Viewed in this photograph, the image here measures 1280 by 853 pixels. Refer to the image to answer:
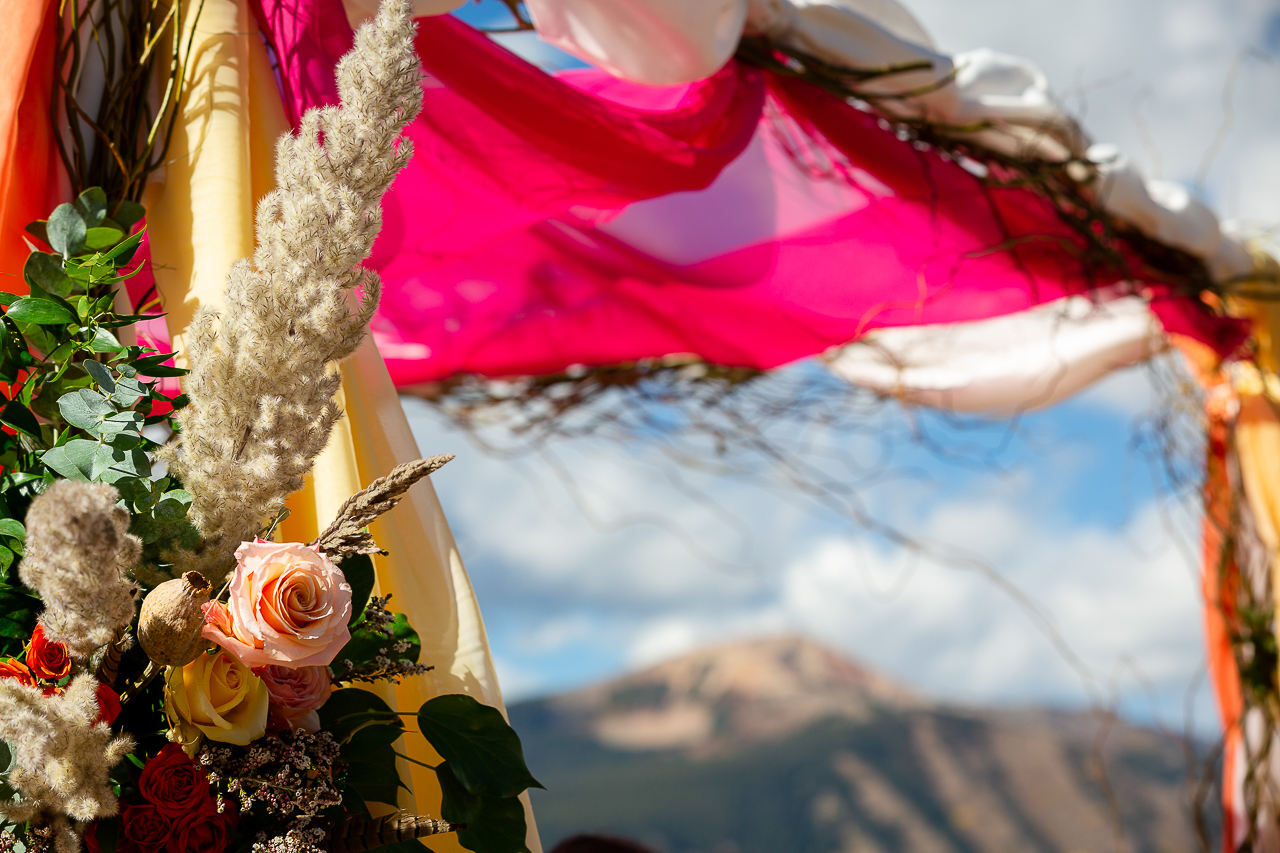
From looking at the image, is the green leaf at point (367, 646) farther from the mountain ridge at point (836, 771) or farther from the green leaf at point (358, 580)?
the mountain ridge at point (836, 771)

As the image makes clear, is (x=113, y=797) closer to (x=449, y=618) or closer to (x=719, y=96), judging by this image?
(x=449, y=618)

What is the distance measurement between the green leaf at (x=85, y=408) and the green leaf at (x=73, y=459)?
0.03 ft

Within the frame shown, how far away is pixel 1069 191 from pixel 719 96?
651 mm

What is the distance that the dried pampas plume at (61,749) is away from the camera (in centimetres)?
33

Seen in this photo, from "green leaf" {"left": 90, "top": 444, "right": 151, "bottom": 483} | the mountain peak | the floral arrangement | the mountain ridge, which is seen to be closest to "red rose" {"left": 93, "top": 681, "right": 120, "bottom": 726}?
the floral arrangement

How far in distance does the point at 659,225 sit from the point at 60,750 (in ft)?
3.82

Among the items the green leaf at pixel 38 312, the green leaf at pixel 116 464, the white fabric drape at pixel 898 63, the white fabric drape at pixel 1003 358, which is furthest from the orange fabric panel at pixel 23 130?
the white fabric drape at pixel 1003 358

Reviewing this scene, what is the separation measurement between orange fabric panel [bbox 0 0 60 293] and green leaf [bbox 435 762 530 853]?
448 mm

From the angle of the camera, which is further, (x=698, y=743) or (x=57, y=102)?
(x=698, y=743)

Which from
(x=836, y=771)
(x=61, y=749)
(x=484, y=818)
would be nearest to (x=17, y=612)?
(x=61, y=749)

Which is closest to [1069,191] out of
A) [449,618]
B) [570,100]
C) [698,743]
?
[570,100]

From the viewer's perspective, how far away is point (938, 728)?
19484 mm

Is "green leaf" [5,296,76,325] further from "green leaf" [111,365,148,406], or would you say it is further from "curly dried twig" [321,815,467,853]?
"curly dried twig" [321,815,467,853]

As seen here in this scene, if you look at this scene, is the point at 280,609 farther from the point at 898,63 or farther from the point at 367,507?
the point at 898,63
